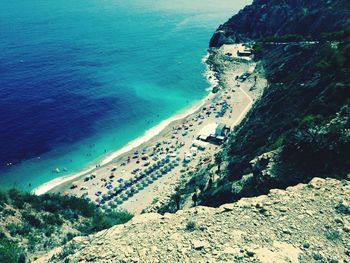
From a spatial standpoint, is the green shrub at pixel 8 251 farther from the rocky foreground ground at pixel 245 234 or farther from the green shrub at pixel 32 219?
the rocky foreground ground at pixel 245 234

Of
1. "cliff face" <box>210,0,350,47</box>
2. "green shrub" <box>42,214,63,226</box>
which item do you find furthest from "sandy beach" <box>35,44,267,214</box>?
"cliff face" <box>210,0,350,47</box>

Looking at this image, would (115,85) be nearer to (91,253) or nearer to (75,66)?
(75,66)

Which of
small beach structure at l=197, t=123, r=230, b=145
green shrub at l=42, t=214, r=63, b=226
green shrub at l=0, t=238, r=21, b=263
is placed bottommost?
small beach structure at l=197, t=123, r=230, b=145

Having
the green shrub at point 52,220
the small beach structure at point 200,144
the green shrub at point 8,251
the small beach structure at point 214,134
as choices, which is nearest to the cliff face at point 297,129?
the small beach structure at point 200,144

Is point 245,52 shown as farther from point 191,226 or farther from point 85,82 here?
point 191,226

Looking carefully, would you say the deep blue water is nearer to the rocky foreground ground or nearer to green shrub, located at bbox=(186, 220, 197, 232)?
the rocky foreground ground
